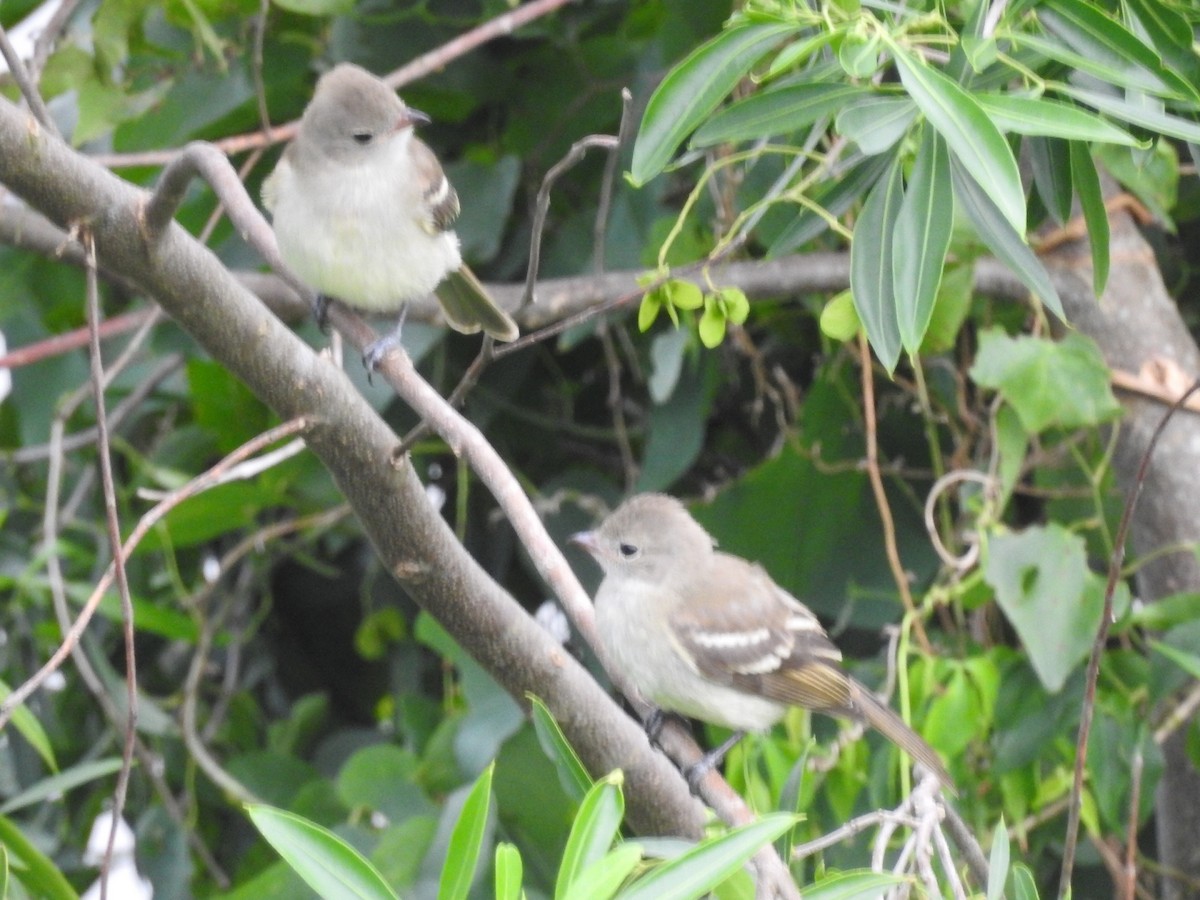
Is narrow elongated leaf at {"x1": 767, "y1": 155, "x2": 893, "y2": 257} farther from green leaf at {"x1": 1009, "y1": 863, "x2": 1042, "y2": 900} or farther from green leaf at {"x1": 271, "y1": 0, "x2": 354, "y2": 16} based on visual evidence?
green leaf at {"x1": 271, "y1": 0, "x2": 354, "y2": 16}

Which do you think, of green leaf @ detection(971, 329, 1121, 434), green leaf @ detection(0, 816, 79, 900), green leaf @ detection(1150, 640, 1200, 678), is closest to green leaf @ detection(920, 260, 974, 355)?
green leaf @ detection(971, 329, 1121, 434)

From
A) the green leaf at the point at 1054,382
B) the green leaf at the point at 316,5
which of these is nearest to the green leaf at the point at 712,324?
the green leaf at the point at 1054,382

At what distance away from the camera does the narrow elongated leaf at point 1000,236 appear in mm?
1938

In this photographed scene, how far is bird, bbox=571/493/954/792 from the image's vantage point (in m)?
2.84

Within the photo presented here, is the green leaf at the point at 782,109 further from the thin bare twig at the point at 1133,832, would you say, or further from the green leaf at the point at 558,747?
the thin bare twig at the point at 1133,832

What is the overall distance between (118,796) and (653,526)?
5.01ft

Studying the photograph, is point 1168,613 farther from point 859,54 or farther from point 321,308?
point 321,308

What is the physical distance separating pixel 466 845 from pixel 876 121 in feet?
3.38

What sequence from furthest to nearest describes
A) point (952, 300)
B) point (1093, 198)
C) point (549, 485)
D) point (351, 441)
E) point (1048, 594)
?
point (549, 485)
point (952, 300)
point (1048, 594)
point (1093, 198)
point (351, 441)

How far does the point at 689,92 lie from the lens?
1930 millimetres

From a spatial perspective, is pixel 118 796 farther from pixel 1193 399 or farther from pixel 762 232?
pixel 1193 399

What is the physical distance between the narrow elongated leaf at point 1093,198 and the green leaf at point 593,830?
46.6 inches

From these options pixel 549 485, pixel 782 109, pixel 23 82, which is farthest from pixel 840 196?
pixel 549 485

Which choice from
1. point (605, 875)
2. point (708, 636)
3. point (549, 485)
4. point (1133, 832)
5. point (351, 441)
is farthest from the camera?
point (549, 485)
